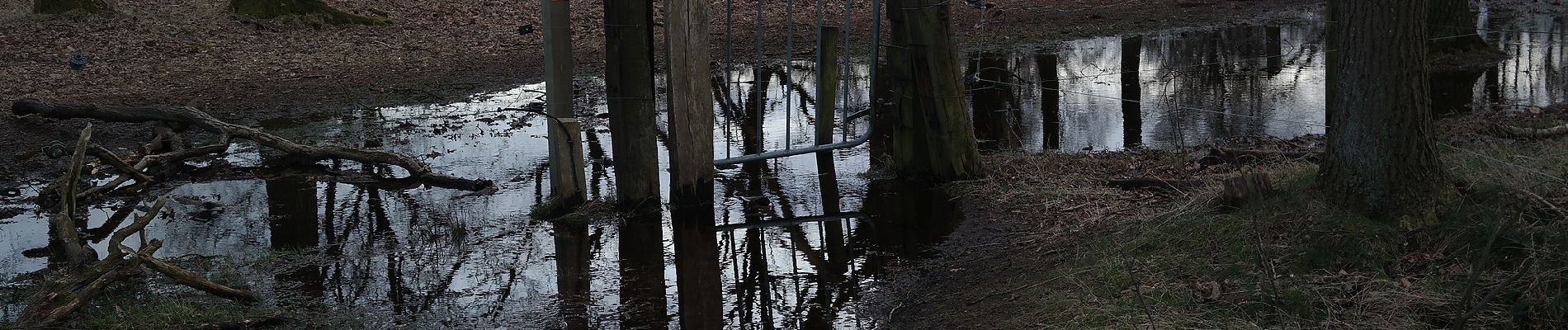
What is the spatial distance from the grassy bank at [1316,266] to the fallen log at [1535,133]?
1.61 meters

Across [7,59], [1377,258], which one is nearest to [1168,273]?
[1377,258]

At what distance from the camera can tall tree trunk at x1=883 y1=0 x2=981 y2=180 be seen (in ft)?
26.7

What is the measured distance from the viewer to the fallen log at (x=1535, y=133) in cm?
779

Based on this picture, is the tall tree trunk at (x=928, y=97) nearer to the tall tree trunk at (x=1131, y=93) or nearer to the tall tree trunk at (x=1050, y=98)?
the tall tree trunk at (x=1050, y=98)

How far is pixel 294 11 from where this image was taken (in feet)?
55.0

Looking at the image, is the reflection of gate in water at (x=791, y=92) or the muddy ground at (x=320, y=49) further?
the muddy ground at (x=320, y=49)

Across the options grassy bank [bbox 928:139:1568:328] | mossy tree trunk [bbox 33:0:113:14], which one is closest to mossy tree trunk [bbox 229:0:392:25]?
mossy tree trunk [bbox 33:0:113:14]

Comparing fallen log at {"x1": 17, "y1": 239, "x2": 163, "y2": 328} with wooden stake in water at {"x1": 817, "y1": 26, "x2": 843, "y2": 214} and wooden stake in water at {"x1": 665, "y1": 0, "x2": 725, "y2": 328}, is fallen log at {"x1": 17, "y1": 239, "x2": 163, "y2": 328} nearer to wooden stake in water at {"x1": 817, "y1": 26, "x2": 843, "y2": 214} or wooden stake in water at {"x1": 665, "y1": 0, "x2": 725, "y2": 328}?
wooden stake in water at {"x1": 665, "y1": 0, "x2": 725, "y2": 328}

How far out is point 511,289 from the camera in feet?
20.6

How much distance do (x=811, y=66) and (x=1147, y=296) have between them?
1007 cm

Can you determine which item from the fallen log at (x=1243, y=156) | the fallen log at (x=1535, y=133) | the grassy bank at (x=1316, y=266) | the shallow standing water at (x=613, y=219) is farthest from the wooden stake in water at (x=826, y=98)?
the fallen log at (x=1535, y=133)

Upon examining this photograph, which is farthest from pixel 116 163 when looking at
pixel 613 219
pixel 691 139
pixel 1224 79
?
pixel 1224 79

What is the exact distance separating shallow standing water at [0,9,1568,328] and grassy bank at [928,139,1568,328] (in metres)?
1.02

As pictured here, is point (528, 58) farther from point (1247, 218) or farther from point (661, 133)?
point (1247, 218)
